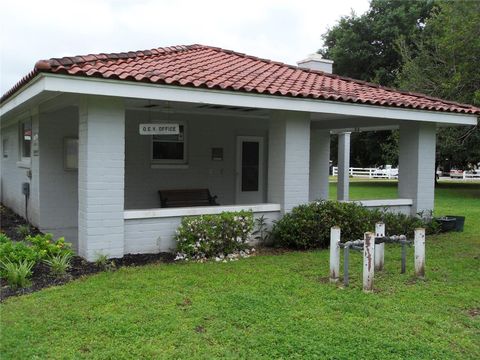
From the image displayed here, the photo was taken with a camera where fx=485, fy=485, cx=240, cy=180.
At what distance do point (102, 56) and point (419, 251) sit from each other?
574 centimetres

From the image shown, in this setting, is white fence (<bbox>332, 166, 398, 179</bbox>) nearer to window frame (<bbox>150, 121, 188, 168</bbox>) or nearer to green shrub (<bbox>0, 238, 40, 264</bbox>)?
window frame (<bbox>150, 121, 188, 168</bbox>)

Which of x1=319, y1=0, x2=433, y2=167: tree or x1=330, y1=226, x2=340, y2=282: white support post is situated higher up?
x1=319, y1=0, x2=433, y2=167: tree

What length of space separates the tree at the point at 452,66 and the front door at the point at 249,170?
8.48m

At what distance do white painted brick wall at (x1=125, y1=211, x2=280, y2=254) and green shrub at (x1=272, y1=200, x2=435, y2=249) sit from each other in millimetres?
1912

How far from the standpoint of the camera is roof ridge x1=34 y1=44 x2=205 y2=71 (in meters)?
6.30

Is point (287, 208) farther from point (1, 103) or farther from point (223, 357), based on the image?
point (1, 103)

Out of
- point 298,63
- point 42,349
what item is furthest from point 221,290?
point 298,63

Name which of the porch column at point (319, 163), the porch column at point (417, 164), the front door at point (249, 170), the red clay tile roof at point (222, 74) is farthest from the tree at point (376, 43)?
the red clay tile roof at point (222, 74)

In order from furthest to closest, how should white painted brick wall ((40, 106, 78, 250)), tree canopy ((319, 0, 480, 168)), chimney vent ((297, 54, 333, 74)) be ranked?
tree canopy ((319, 0, 480, 168)) < chimney vent ((297, 54, 333, 74)) < white painted brick wall ((40, 106, 78, 250))

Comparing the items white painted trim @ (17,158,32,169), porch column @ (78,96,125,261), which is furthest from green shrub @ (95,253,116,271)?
white painted trim @ (17,158,32,169)

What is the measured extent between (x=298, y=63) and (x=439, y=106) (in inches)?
177

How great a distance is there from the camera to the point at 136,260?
730 cm

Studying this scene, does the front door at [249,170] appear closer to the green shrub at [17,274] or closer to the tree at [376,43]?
the green shrub at [17,274]

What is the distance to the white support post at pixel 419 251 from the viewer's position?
6414 millimetres
